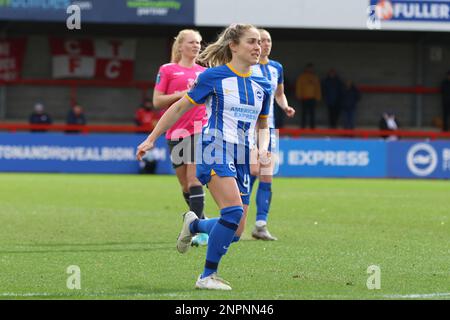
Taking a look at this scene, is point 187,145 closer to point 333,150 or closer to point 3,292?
point 3,292

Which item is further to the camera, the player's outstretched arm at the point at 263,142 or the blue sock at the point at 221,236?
the player's outstretched arm at the point at 263,142

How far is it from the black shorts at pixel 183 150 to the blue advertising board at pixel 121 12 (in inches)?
791

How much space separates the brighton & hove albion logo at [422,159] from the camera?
88.7 ft

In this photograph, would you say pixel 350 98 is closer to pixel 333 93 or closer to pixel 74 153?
pixel 333 93

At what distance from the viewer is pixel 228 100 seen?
8.23 metres

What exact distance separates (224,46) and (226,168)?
1.04 m

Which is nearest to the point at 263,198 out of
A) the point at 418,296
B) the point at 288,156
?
the point at 418,296

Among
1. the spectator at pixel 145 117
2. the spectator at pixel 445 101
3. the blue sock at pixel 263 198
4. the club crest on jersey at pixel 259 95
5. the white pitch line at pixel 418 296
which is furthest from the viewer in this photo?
the spectator at pixel 445 101

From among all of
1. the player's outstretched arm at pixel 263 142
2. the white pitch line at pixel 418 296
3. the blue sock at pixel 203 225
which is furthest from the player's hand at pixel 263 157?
the white pitch line at pixel 418 296

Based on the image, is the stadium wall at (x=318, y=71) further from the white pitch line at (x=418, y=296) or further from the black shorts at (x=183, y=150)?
the white pitch line at (x=418, y=296)

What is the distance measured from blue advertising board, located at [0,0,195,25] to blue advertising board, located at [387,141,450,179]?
8.17 meters

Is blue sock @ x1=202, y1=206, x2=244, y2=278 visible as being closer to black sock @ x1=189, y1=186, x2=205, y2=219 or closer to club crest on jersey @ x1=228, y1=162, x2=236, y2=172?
club crest on jersey @ x1=228, y1=162, x2=236, y2=172

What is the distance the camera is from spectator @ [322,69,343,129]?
34750 mm
